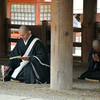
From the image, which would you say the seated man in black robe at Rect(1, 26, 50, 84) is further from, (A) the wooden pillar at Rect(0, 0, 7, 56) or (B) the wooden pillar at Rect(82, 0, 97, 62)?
(A) the wooden pillar at Rect(0, 0, 7, 56)

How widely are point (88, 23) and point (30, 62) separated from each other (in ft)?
14.0

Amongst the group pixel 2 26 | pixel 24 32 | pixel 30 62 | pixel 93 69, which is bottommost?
pixel 93 69

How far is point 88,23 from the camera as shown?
10.4m

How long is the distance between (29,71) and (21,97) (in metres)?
1.62

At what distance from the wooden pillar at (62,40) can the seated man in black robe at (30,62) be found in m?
0.92

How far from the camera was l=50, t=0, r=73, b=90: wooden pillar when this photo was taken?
5641mm

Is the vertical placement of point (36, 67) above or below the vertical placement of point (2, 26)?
below

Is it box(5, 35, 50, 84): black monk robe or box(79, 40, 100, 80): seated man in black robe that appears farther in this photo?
box(79, 40, 100, 80): seated man in black robe

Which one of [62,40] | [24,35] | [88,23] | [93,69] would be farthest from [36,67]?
[88,23]

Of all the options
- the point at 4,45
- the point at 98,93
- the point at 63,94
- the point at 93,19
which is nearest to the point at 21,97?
the point at 63,94

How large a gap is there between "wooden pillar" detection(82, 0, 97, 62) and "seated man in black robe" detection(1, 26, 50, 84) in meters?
3.96

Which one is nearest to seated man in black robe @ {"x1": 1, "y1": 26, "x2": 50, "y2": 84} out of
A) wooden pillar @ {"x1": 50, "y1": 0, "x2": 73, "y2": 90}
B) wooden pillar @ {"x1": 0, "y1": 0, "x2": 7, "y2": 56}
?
wooden pillar @ {"x1": 50, "y1": 0, "x2": 73, "y2": 90}

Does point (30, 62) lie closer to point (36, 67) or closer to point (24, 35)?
point (36, 67)

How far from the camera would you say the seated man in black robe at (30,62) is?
6633 mm
